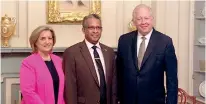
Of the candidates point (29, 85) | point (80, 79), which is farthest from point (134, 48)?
point (29, 85)

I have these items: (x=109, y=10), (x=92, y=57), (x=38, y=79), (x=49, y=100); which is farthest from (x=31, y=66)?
(x=109, y=10)

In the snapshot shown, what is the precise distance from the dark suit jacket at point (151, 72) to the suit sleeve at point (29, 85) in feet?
2.27

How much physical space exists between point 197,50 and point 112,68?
184 cm

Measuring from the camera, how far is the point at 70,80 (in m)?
2.77

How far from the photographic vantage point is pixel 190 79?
177 inches

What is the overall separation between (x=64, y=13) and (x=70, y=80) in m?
1.61

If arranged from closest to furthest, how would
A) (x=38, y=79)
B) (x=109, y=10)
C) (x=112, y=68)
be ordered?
(x=38, y=79) → (x=112, y=68) → (x=109, y=10)

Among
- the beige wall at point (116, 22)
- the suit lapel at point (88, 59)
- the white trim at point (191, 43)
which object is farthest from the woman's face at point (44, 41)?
the white trim at point (191, 43)

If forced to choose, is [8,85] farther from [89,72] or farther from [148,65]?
[148,65]

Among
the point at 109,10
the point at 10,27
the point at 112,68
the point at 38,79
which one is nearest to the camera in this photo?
the point at 38,79

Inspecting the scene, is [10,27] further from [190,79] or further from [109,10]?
[190,79]

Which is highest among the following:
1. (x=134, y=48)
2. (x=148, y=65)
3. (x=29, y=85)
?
(x=134, y=48)

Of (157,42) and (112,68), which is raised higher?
(157,42)

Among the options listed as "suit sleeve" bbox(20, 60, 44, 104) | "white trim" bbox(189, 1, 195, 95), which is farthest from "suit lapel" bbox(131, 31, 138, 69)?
"white trim" bbox(189, 1, 195, 95)
